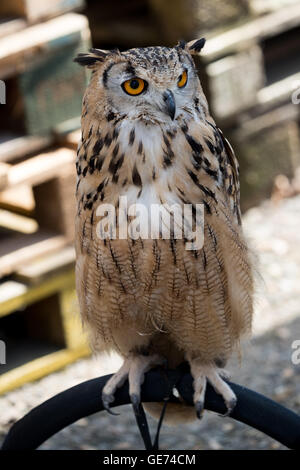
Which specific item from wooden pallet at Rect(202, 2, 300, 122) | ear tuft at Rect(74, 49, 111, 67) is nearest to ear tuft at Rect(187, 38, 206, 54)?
ear tuft at Rect(74, 49, 111, 67)

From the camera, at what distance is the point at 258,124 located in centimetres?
523

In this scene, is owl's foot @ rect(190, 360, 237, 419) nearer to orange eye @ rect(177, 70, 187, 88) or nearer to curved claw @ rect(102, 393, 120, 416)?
curved claw @ rect(102, 393, 120, 416)

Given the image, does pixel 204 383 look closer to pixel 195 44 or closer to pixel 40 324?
pixel 195 44

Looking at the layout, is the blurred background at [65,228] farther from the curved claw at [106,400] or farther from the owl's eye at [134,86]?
the owl's eye at [134,86]

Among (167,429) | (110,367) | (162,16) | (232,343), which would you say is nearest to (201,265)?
(232,343)

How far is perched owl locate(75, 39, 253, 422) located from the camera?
2014mm

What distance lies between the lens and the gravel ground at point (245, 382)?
357cm

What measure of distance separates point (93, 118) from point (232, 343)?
2.80 feet

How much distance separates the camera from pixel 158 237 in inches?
86.5

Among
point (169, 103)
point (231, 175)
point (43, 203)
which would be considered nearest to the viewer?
point (169, 103)

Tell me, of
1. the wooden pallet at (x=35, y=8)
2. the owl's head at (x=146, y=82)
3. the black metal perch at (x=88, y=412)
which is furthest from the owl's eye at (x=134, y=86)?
the wooden pallet at (x=35, y=8)

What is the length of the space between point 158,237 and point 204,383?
0.49 metres

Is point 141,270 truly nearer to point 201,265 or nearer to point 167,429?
point 201,265

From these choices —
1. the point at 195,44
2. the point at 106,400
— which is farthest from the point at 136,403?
the point at 195,44
